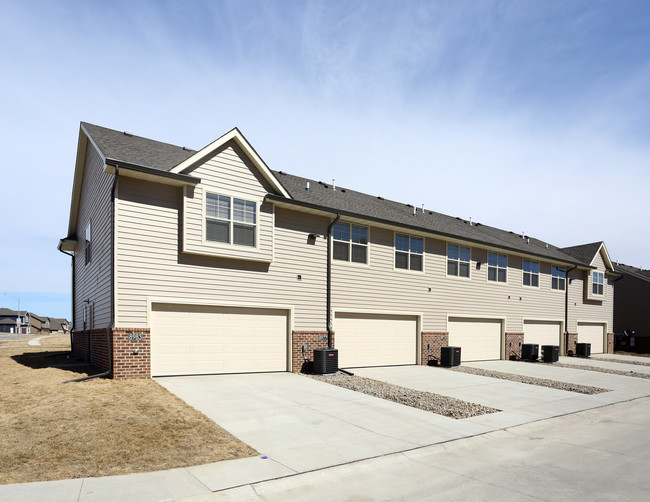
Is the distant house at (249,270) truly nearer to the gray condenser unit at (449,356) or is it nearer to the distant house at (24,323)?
the gray condenser unit at (449,356)

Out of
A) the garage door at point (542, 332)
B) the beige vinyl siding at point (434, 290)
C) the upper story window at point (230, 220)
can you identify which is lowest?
the garage door at point (542, 332)

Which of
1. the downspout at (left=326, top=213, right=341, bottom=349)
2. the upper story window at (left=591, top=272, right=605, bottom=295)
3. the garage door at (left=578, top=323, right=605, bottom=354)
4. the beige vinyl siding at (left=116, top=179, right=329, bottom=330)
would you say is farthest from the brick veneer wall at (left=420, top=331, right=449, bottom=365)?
the upper story window at (left=591, top=272, right=605, bottom=295)

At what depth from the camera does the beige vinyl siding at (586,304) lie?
2942 cm

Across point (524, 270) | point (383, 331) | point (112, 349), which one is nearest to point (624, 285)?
point (524, 270)

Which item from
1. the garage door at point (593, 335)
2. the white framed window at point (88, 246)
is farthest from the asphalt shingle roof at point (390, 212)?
the white framed window at point (88, 246)

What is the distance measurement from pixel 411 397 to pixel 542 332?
18074mm

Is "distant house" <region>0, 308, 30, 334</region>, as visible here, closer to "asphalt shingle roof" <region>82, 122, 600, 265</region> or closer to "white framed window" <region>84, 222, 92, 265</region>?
"white framed window" <region>84, 222, 92, 265</region>

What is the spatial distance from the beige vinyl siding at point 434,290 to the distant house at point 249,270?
7 centimetres

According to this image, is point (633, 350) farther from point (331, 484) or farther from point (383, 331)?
point (331, 484)

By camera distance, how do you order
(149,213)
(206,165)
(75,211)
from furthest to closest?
(75,211) < (206,165) < (149,213)

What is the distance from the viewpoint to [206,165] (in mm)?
14008

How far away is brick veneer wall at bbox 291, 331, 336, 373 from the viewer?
52.1 ft

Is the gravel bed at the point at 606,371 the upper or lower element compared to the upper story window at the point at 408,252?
lower

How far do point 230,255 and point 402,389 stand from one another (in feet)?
21.2
